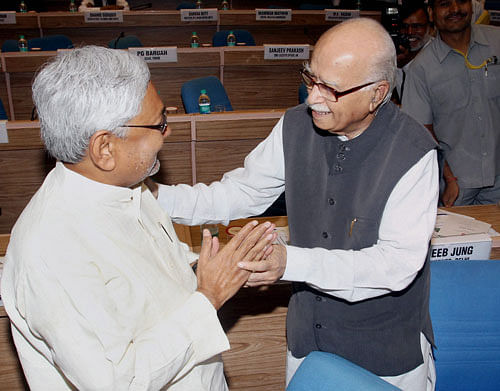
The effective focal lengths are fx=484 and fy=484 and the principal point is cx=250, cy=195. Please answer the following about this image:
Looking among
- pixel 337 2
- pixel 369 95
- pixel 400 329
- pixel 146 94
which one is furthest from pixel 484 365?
pixel 337 2

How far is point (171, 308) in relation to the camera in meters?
1.14

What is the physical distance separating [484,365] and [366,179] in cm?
68

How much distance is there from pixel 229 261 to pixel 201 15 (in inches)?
206

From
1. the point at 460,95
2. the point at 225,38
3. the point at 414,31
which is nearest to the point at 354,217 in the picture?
the point at 460,95

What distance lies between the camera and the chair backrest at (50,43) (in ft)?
16.4

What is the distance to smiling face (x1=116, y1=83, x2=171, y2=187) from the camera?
1062 millimetres

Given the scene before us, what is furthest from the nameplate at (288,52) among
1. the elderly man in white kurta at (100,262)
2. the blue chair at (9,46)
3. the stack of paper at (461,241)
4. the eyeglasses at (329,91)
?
the elderly man in white kurta at (100,262)

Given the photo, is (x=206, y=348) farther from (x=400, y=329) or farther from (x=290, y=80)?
(x=290, y=80)

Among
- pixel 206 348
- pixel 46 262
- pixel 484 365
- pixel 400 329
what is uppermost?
pixel 46 262

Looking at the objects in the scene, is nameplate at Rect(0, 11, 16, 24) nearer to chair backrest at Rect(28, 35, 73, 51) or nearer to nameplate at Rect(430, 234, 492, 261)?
chair backrest at Rect(28, 35, 73, 51)

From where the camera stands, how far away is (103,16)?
5.62 m

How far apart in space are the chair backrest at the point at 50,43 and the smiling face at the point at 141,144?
14.5 feet

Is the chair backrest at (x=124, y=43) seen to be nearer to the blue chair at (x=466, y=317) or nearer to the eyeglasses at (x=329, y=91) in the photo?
the eyeglasses at (x=329, y=91)

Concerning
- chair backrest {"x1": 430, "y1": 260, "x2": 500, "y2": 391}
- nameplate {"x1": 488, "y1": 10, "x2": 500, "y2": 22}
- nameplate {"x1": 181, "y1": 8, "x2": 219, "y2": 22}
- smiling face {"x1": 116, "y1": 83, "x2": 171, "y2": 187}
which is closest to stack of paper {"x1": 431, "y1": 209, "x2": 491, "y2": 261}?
chair backrest {"x1": 430, "y1": 260, "x2": 500, "y2": 391}
